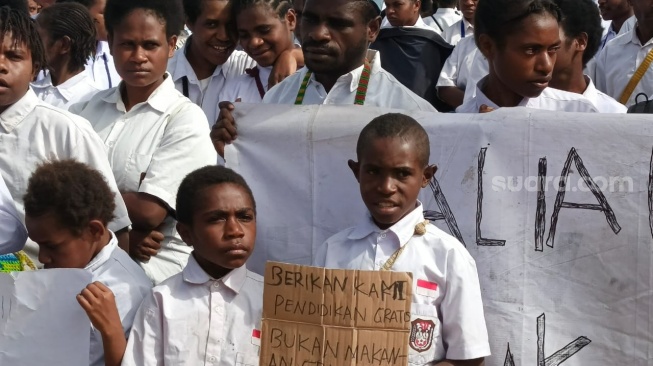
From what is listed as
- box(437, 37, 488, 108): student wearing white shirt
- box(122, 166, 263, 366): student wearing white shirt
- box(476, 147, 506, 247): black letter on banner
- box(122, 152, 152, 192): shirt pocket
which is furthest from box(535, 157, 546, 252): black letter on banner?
box(437, 37, 488, 108): student wearing white shirt

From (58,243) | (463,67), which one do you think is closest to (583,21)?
(463,67)

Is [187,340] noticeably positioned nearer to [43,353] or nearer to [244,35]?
[43,353]

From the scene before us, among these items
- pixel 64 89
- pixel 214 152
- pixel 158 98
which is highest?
pixel 64 89

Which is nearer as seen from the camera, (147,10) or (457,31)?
(147,10)

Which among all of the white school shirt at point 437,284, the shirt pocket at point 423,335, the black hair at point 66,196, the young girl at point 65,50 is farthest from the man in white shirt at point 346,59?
the young girl at point 65,50

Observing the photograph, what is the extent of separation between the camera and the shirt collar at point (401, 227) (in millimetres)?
4578

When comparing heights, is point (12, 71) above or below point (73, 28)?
below

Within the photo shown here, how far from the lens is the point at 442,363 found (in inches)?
174

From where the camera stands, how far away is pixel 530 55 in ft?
17.3

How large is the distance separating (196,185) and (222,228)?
215 mm

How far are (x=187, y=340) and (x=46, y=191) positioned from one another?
891mm

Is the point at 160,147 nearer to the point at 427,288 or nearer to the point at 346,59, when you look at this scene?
the point at 346,59

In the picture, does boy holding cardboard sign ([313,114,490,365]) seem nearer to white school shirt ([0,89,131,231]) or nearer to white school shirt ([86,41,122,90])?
white school shirt ([0,89,131,231])

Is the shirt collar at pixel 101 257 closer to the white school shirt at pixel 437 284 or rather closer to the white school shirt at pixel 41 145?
the white school shirt at pixel 41 145
